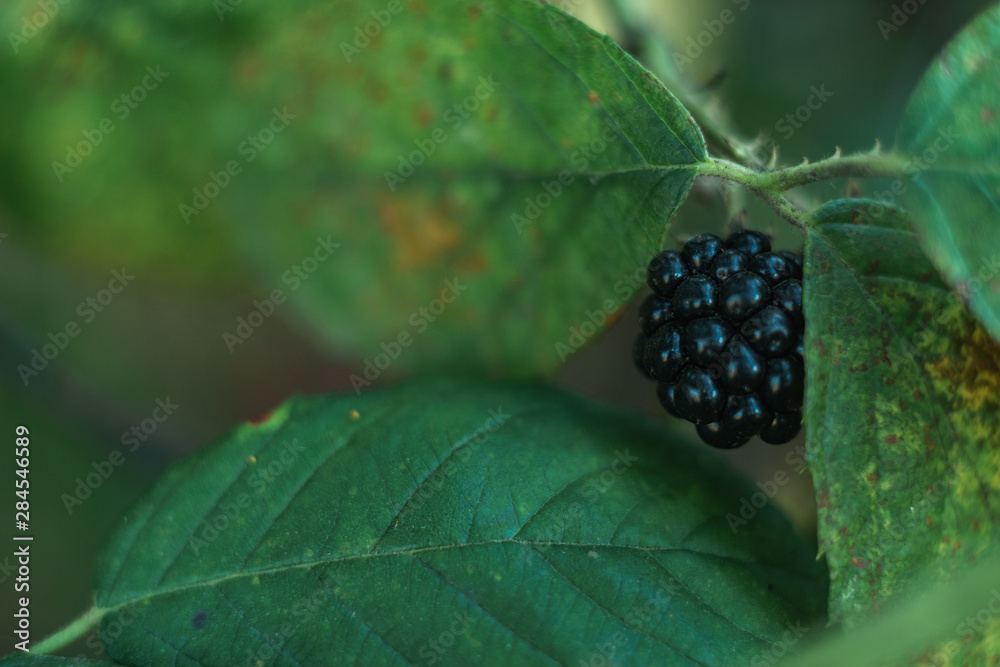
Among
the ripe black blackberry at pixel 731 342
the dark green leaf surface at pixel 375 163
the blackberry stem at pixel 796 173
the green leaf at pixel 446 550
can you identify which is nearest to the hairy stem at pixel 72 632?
the green leaf at pixel 446 550

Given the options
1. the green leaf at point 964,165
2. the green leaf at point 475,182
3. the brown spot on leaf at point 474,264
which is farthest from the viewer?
the brown spot on leaf at point 474,264

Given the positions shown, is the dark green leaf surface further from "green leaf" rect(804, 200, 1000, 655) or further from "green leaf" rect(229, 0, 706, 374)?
"green leaf" rect(804, 200, 1000, 655)

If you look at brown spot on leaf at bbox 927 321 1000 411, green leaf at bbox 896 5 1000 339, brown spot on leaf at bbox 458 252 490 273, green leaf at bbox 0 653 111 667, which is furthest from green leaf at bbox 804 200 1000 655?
green leaf at bbox 0 653 111 667

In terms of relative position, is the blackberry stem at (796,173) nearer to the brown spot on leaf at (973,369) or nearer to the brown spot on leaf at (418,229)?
the brown spot on leaf at (973,369)

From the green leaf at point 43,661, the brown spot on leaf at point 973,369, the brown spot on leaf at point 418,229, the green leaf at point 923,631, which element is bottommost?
the green leaf at point 923,631

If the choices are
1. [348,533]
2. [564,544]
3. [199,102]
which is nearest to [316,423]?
[348,533]

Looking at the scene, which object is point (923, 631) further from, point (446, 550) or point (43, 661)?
point (43, 661)

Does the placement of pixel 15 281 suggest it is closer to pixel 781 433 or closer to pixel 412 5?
pixel 412 5
